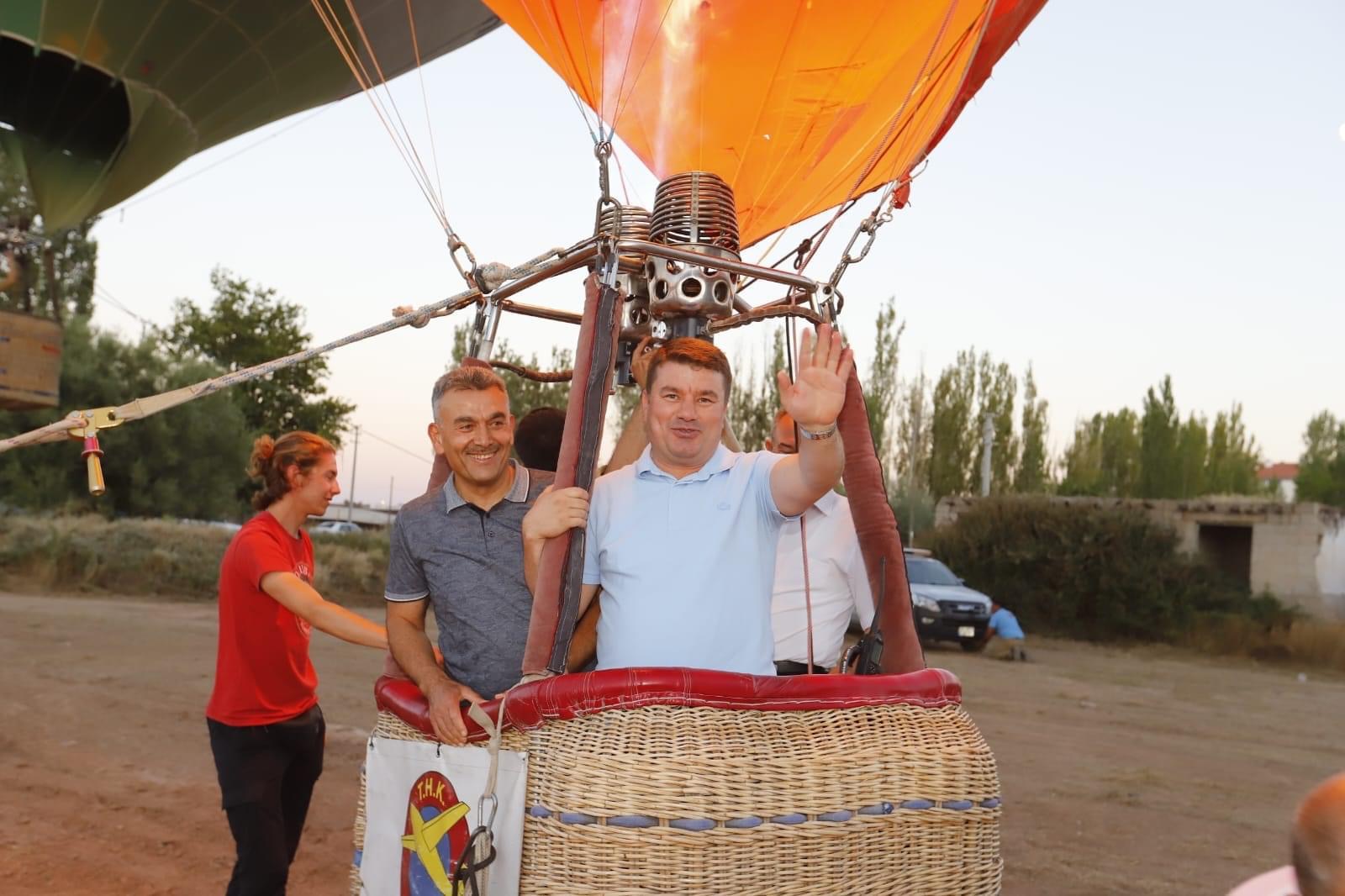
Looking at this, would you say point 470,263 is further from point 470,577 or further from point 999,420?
point 999,420

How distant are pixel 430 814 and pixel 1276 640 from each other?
1682cm

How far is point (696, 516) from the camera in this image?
7.45 feet

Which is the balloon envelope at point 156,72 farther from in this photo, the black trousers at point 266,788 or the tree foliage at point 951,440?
the tree foliage at point 951,440

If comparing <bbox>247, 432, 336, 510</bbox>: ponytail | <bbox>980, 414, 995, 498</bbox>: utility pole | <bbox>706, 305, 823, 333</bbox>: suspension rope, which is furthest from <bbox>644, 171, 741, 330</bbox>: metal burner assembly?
<bbox>980, 414, 995, 498</bbox>: utility pole

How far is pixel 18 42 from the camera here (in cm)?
800

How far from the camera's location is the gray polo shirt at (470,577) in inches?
103

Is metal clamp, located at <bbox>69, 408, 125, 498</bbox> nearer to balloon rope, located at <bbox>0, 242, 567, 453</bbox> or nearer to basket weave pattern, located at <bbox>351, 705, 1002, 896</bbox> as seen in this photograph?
balloon rope, located at <bbox>0, 242, 567, 453</bbox>

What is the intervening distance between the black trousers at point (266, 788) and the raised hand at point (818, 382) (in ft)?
6.49

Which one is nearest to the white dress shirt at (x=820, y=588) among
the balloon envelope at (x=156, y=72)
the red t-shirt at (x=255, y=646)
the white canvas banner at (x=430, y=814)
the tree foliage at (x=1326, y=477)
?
the white canvas banner at (x=430, y=814)

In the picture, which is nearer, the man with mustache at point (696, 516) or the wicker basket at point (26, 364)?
the man with mustache at point (696, 516)

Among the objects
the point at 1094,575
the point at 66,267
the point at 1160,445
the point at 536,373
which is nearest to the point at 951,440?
the point at 1160,445

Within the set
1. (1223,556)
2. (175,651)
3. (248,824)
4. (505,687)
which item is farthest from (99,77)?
(1223,556)

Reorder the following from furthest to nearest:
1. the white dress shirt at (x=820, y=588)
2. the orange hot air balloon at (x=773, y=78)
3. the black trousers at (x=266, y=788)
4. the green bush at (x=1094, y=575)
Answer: the green bush at (x=1094, y=575) → the orange hot air balloon at (x=773, y=78) → the black trousers at (x=266, y=788) → the white dress shirt at (x=820, y=588)

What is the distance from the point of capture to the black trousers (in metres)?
3.12
